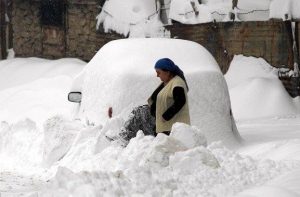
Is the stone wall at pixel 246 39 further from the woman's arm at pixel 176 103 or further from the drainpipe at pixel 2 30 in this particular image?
the woman's arm at pixel 176 103

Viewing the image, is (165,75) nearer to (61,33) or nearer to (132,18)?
(132,18)

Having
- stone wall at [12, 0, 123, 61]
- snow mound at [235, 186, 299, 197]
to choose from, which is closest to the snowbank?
stone wall at [12, 0, 123, 61]

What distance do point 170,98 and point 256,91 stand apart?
8.43 metres

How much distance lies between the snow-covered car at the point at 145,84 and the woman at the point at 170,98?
61.4 inches

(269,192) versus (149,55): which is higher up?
(149,55)

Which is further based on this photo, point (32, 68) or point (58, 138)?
point (32, 68)

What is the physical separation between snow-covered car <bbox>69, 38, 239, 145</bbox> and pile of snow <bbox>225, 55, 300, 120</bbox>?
519 centimetres

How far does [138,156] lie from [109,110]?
2141 mm

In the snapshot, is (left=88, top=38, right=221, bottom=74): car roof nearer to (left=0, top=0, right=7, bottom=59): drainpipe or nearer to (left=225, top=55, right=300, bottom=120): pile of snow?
(left=225, top=55, right=300, bottom=120): pile of snow

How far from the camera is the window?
21.4 meters

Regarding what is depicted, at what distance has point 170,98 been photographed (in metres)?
6.57

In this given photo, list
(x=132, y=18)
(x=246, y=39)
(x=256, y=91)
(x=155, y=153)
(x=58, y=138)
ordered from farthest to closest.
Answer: (x=132, y=18) → (x=246, y=39) → (x=256, y=91) → (x=58, y=138) → (x=155, y=153)

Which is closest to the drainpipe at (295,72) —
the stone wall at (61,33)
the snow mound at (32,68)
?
the stone wall at (61,33)

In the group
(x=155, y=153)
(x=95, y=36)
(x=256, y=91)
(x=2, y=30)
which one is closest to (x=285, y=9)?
(x=256, y=91)
